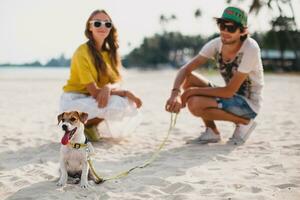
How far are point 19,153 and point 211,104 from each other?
247cm

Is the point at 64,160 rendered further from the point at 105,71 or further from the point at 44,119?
the point at 44,119

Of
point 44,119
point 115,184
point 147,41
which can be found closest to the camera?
point 115,184

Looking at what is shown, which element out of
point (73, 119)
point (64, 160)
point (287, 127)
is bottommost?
point (287, 127)

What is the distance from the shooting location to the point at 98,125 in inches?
239

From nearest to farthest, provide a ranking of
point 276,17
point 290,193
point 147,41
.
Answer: point 290,193
point 276,17
point 147,41

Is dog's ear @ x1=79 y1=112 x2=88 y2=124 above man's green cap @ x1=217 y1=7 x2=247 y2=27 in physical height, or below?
below

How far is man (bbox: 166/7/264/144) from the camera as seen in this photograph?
5.32 meters

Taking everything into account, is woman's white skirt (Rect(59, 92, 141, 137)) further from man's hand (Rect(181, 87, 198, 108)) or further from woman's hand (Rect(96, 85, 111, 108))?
man's hand (Rect(181, 87, 198, 108))

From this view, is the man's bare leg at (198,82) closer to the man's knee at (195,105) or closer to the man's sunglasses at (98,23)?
the man's knee at (195,105)

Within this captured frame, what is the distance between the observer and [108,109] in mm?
5648

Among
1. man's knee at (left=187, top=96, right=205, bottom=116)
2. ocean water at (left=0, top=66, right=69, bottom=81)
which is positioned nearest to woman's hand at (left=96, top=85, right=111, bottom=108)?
man's knee at (left=187, top=96, right=205, bottom=116)

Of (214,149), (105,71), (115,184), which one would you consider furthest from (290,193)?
(105,71)

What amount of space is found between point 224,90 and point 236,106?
34 cm

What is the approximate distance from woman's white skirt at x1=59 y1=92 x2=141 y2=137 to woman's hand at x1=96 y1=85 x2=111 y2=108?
77 millimetres
